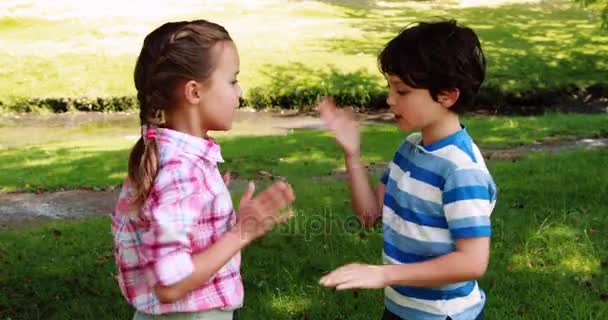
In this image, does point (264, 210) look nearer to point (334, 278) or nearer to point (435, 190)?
point (334, 278)

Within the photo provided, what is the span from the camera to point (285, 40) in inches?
927

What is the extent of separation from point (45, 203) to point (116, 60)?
42.2 ft

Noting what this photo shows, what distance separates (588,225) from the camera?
593 cm

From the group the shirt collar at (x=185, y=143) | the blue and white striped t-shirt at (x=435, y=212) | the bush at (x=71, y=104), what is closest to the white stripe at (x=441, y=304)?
the blue and white striped t-shirt at (x=435, y=212)

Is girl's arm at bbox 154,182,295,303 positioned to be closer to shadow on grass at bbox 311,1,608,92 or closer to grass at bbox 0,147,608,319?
grass at bbox 0,147,608,319

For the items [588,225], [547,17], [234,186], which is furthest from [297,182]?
[547,17]

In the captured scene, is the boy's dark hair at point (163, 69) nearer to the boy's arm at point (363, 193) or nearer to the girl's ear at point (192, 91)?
the girl's ear at point (192, 91)

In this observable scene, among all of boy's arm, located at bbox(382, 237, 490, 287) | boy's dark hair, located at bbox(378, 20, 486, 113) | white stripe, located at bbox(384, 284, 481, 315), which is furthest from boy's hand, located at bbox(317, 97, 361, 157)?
boy's arm, located at bbox(382, 237, 490, 287)

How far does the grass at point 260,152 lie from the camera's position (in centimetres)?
930

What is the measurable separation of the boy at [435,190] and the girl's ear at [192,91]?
2.21 feet

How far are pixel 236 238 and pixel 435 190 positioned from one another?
700mm

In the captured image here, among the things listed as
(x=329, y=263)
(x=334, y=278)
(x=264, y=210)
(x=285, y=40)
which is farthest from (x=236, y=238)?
(x=285, y=40)

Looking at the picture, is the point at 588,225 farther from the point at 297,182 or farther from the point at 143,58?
the point at 143,58

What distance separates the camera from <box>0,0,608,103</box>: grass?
1822 centimetres
